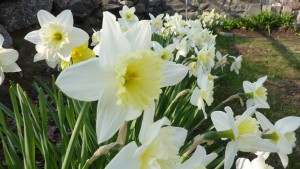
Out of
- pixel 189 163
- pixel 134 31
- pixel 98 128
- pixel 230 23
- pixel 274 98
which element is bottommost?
pixel 230 23

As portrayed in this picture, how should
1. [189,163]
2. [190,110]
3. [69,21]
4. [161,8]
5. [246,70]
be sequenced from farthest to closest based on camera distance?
[161,8] → [246,70] → [190,110] → [69,21] → [189,163]

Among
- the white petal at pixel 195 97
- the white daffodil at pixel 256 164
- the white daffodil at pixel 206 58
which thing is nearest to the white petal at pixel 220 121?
the white daffodil at pixel 256 164

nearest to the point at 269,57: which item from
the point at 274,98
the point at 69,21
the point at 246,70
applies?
the point at 246,70

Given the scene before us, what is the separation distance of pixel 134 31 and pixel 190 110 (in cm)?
138

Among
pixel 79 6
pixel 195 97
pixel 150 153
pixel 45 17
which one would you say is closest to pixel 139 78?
pixel 150 153

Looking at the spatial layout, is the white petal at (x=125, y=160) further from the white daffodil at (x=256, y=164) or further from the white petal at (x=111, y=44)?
the white daffodil at (x=256, y=164)

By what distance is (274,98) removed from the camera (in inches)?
152

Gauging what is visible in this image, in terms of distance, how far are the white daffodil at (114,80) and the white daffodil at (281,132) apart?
1.65 feet

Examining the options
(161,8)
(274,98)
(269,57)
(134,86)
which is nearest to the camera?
(134,86)

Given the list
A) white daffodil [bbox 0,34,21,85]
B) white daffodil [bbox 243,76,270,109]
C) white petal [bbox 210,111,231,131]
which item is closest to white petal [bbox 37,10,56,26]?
white daffodil [bbox 0,34,21,85]

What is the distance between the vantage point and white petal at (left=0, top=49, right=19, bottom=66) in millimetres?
1109

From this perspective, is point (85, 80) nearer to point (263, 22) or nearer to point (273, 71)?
point (273, 71)

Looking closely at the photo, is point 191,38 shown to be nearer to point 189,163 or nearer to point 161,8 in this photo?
point 189,163

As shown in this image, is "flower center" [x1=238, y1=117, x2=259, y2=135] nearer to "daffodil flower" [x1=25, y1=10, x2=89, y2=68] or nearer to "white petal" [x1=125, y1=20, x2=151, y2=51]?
"white petal" [x1=125, y1=20, x2=151, y2=51]
